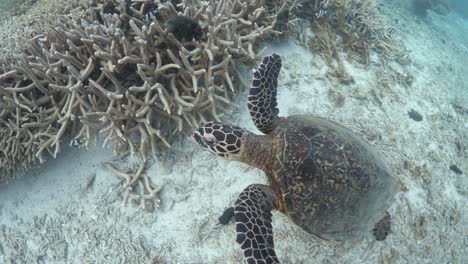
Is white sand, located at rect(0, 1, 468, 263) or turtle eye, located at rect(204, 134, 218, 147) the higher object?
turtle eye, located at rect(204, 134, 218, 147)

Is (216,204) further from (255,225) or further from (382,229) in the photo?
(382,229)

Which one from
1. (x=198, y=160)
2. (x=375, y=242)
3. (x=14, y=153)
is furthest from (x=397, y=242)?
(x=14, y=153)

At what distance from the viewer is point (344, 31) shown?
19.0 feet

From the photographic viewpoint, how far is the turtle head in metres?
2.74

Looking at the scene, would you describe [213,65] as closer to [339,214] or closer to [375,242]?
[339,214]

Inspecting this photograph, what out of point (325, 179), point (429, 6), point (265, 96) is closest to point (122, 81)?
point (265, 96)

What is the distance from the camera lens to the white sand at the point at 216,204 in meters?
3.45

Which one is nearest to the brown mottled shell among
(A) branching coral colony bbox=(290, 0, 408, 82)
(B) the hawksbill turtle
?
(B) the hawksbill turtle

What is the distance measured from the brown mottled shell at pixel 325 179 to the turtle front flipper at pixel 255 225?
21 centimetres

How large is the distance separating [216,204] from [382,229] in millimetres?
1929

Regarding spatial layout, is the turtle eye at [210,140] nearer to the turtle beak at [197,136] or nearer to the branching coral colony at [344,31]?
the turtle beak at [197,136]

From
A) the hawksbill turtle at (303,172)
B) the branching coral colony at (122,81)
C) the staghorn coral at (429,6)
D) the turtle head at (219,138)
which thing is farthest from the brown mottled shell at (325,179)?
the staghorn coral at (429,6)

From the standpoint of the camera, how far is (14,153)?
3.57 m

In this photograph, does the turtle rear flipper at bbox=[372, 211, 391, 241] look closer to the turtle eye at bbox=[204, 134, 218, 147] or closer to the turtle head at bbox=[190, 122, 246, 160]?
the turtle head at bbox=[190, 122, 246, 160]
